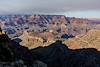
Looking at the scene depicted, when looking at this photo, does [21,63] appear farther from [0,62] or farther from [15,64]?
[0,62]

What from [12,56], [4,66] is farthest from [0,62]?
[12,56]

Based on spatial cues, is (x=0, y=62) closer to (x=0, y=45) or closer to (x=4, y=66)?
(x=4, y=66)

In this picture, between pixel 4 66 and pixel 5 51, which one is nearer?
pixel 4 66

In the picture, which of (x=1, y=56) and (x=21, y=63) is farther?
(x=21, y=63)

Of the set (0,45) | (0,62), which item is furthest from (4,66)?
(0,45)

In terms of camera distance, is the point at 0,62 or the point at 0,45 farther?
the point at 0,45

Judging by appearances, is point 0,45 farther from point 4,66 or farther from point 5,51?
point 4,66
